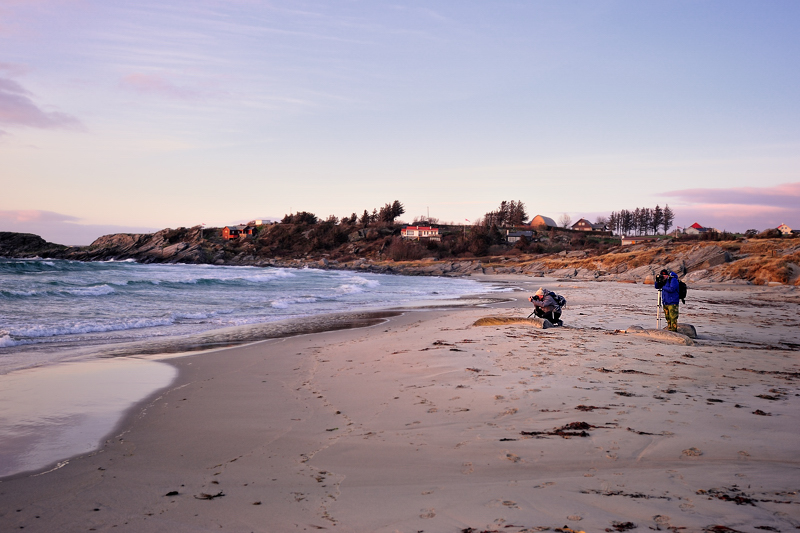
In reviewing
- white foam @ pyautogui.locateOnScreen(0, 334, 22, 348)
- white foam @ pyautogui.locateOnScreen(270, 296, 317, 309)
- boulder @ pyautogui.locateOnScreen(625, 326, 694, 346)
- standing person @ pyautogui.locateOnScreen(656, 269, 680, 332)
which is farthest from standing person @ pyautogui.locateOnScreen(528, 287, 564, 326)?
white foam @ pyautogui.locateOnScreen(0, 334, 22, 348)

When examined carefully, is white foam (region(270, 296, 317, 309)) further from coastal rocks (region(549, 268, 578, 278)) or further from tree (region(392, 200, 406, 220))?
tree (region(392, 200, 406, 220))

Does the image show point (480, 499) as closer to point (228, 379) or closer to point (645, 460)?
point (645, 460)

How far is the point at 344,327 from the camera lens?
14.8 metres

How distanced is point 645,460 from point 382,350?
21.5 ft

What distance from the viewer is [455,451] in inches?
167

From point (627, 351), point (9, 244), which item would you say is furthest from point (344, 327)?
point (9, 244)

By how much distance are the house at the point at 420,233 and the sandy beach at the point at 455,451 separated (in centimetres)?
8976

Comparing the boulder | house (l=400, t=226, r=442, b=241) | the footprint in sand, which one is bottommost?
the footprint in sand

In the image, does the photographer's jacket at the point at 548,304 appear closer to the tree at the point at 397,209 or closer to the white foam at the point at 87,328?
the white foam at the point at 87,328

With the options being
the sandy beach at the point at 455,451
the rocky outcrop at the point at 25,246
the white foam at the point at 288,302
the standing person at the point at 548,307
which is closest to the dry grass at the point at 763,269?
the standing person at the point at 548,307

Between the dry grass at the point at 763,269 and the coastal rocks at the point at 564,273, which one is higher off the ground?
the dry grass at the point at 763,269

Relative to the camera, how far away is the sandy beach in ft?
10.3

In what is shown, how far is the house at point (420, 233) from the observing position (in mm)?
97881

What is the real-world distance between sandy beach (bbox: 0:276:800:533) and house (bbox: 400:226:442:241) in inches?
3534
